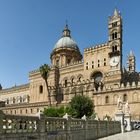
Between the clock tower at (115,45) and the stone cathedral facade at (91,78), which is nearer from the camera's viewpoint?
the stone cathedral facade at (91,78)

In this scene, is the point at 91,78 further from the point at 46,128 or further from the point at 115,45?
the point at 46,128

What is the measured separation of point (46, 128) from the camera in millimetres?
20172

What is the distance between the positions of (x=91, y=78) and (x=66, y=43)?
1993 cm

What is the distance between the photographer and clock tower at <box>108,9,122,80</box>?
69.1m

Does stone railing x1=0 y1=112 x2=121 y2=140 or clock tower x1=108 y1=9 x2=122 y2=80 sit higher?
clock tower x1=108 y1=9 x2=122 y2=80

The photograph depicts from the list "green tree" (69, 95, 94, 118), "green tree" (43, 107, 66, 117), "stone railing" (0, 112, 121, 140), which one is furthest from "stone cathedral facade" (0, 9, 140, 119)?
"stone railing" (0, 112, 121, 140)

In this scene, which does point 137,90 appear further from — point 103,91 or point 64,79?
point 64,79

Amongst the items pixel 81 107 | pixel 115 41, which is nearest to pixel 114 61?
pixel 115 41

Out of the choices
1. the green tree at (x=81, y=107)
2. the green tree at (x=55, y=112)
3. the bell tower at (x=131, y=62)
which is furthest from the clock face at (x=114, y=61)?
the green tree at (x=55, y=112)

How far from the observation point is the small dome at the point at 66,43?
299ft

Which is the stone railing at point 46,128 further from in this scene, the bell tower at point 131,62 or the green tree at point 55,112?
the bell tower at point 131,62

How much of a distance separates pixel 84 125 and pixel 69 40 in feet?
220

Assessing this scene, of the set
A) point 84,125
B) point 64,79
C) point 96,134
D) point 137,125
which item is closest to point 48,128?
point 84,125

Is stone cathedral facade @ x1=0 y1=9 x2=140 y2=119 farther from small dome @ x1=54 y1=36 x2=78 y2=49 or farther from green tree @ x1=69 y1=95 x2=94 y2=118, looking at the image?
green tree @ x1=69 y1=95 x2=94 y2=118
